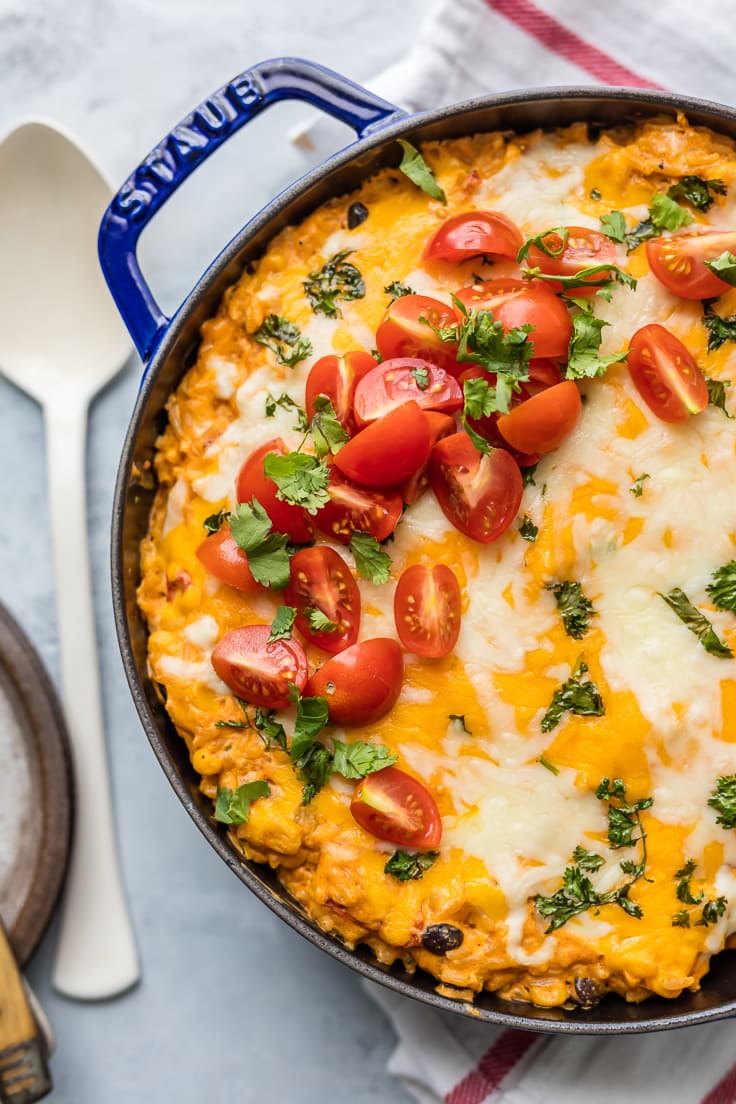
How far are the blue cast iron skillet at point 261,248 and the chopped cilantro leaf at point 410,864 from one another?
9.8 inches

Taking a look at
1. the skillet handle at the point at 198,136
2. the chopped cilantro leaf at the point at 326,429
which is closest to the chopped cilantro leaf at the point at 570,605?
the chopped cilantro leaf at the point at 326,429

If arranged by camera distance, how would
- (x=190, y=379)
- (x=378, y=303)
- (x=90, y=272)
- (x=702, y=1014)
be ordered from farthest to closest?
(x=90, y=272), (x=190, y=379), (x=378, y=303), (x=702, y=1014)

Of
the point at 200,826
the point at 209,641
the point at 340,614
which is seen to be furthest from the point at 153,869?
the point at 340,614

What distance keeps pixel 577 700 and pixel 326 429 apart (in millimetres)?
897

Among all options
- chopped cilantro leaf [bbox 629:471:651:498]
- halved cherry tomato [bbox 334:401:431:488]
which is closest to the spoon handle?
halved cherry tomato [bbox 334:401:431:488]

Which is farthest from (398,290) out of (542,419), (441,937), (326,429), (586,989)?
(586,989)

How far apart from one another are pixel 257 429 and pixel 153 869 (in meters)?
1.63

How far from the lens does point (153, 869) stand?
356 centimetres

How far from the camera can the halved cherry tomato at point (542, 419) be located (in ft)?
8.29

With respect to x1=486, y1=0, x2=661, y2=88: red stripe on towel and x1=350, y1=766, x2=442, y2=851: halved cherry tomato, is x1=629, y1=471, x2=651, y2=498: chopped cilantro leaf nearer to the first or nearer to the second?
x1=350, y1=766, x2=442, y2=851: halved cherry tomato

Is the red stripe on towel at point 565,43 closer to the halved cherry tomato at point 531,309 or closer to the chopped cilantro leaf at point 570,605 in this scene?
the halved cherry tomato at point 531,309

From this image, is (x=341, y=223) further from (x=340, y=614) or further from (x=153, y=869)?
(x=153, y=869)

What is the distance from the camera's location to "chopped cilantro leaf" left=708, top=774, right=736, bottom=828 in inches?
102

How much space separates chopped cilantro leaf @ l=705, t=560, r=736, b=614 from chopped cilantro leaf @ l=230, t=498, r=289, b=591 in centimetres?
103
